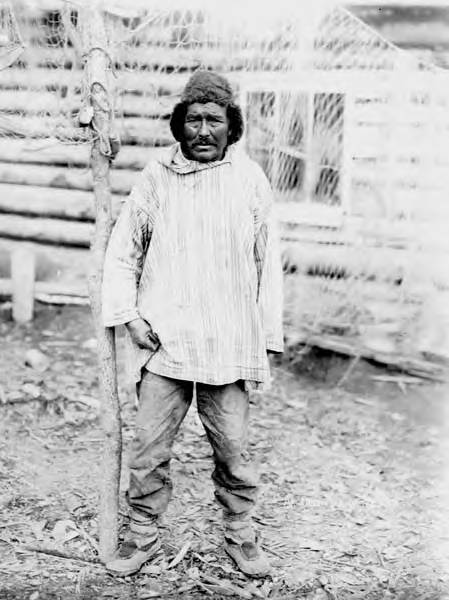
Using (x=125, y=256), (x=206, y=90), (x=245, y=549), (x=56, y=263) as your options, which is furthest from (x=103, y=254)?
(x=56, y=263)

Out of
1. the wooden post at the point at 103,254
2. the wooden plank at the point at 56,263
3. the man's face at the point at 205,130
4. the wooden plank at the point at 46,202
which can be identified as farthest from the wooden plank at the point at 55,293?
the man's face at the point at 205,130

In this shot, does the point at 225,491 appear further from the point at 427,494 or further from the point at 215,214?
the point at 427,494

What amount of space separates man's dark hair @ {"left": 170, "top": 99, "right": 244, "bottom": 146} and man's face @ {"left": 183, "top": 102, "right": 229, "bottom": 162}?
0.09 ft

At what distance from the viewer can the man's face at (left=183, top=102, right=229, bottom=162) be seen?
114 inches

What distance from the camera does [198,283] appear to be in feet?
9.84

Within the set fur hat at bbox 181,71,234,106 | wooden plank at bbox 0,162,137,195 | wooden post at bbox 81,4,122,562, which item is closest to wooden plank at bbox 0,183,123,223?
wooden plank at bbox 0,162,137,195

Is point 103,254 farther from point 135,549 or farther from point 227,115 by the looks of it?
point 135,549

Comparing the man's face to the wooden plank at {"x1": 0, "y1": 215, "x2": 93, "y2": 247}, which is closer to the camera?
A: the man's face

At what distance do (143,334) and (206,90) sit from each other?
0.97 metres

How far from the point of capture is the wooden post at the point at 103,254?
3119 mm

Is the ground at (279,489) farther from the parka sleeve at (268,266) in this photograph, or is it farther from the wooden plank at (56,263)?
the wooden plank at (56,263)

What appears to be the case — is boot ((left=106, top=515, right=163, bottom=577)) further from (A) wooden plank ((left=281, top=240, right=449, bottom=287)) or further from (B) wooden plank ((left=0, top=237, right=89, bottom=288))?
(B) wooden plank ((left=0, top=237, right=89, bottom=288))

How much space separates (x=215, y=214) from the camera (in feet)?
9.71

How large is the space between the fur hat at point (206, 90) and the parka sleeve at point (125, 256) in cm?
35
